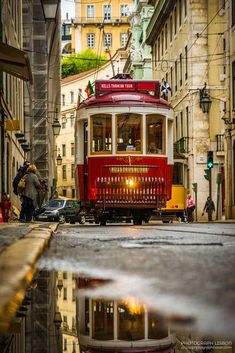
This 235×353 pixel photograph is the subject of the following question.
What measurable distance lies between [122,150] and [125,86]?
6.04ft

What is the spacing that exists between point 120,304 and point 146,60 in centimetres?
6399

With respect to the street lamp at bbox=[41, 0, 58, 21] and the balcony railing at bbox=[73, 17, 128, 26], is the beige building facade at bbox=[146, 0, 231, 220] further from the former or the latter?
the balcony railing at bbox=[73, 17, 128, 26]

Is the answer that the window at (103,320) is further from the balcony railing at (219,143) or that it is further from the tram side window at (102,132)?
the balcony railing at (219,143)

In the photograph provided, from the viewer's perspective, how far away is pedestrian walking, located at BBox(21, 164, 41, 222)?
21.8m

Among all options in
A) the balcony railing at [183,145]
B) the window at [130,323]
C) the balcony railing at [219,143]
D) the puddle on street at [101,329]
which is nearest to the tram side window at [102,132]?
the puddle on street at [101,329]

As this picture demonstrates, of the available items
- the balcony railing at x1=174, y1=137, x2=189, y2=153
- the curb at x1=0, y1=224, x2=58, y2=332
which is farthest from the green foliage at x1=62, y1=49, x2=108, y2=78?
the curb at x1=0, y1=224, x2=58, y2=332

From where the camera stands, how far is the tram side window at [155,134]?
22156 mm

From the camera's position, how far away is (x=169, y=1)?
49.5 metres

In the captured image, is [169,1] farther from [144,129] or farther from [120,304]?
[120,304]

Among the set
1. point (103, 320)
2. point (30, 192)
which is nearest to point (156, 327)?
point (103, 320)

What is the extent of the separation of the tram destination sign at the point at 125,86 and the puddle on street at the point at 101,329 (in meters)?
17.8

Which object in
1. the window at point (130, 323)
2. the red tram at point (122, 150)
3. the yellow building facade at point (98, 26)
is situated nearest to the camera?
the window at point (130, 323)

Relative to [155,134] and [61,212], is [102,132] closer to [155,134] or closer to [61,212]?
[155,134]

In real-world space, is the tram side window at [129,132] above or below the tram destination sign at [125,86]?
below
